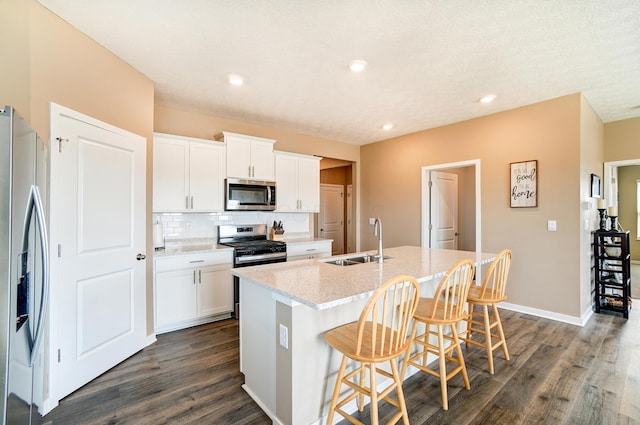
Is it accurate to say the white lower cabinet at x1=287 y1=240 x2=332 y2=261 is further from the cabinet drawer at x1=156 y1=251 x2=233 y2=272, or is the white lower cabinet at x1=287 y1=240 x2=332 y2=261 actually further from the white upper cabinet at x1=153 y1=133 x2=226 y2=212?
the white upper cabinet at x1=153 y1=133 x2=226 y2=212

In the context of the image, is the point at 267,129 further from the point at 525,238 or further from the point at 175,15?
the point at 525,238

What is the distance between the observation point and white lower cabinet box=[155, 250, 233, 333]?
3.15 meters

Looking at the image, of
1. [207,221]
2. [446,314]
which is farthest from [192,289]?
[446,314]

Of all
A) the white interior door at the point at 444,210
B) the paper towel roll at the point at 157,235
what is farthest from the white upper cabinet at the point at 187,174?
the white interior door at the point at 444,210

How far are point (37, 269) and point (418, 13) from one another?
2609 millimetres

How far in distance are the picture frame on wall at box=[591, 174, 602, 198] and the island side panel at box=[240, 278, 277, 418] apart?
434cm

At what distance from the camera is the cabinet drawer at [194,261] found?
317 cm

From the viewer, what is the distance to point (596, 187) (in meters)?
3.91

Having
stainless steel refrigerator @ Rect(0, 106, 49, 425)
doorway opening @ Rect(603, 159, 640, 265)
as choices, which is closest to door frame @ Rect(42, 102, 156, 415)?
stainless steel refrigerator @ Rect(0, 106, 49, 425)

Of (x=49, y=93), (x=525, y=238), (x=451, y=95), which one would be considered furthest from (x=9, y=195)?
(x=525, y=238)

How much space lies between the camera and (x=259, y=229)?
14.7ft

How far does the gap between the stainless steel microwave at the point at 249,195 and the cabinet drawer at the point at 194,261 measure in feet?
2.22

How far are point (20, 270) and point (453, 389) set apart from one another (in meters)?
2.63

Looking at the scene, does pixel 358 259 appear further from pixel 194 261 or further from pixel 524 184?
pixel 524 184
